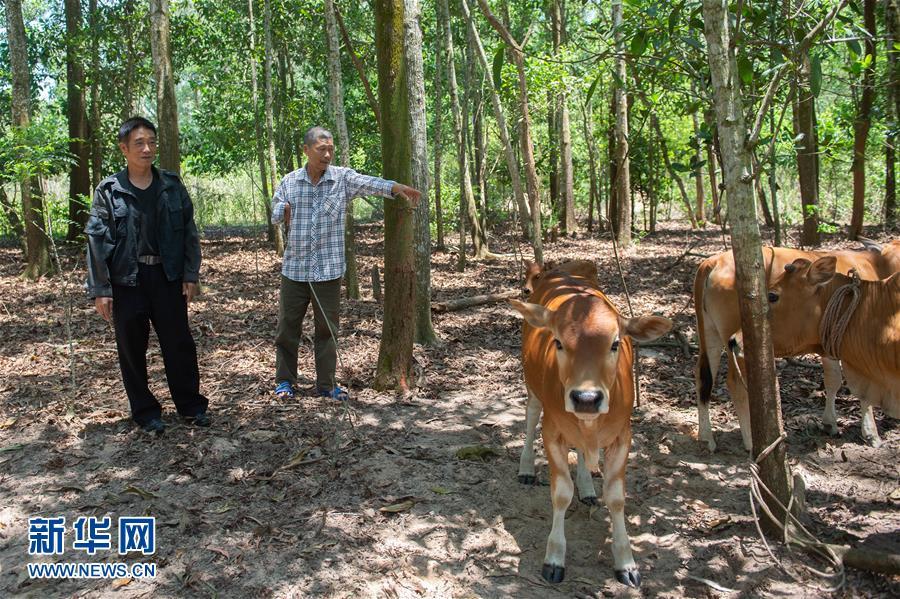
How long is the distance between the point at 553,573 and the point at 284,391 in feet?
10.0

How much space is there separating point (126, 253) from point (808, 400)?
18.4ft

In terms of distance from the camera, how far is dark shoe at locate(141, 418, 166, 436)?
5.25m

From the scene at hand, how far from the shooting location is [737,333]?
5.63 meters

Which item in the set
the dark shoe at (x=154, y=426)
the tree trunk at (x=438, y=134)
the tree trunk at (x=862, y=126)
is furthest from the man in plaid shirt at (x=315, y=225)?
the tree trunk at (x=438, y=134)

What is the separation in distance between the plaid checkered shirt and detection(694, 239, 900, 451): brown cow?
284 centimetres

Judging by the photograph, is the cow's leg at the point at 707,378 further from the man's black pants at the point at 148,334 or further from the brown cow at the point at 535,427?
the man's black pants at the point at 148,334

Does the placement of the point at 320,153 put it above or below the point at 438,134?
below

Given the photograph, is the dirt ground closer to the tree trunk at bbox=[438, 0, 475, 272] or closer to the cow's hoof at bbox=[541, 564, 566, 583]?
the cow's hoof at bbox=[541, 564, 566, 583]

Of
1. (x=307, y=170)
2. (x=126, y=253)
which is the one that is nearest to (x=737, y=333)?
(x=307, y=170)

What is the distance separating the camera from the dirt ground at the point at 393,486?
12.3 feet

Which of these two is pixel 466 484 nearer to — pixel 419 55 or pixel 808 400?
pixel 808 400

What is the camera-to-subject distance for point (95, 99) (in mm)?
17844

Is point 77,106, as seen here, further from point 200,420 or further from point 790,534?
point 790,534

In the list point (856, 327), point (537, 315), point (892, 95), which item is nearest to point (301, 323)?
point (537, 315)
